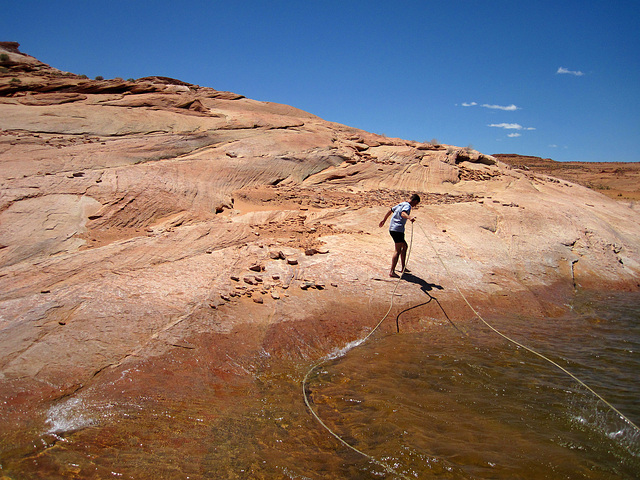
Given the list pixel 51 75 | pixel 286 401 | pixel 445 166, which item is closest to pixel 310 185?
pixel 445 166

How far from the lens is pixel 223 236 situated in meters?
6.86

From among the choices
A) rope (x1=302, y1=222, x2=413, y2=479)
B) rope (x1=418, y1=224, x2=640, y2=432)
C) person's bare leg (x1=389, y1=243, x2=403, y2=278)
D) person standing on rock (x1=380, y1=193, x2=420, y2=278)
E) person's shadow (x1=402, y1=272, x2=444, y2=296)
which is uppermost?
person standing on rock (x1=380, y1=193, x2=420, y2=278)

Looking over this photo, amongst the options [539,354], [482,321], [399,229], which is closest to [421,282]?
[399,229]

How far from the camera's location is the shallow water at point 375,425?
121 inches

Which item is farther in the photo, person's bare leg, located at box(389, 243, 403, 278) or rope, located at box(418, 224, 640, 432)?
person's bare leg, located at box(389, 243, 403, 278)

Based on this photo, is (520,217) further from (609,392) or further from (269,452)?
(269,452)

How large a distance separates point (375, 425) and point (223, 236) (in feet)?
13.7

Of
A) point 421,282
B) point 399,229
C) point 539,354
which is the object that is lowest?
point 539,354

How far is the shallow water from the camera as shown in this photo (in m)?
3.08

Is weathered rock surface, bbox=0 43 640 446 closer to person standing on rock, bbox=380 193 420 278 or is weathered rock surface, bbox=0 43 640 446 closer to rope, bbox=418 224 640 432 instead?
rope, bbox=418 224 640 432

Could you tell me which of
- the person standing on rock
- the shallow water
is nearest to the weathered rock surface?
the person standing on rock

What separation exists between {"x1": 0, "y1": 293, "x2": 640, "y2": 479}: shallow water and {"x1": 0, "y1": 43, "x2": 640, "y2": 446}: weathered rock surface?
0.49 metres

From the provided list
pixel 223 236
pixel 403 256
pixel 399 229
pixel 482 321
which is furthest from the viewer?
pixel 223 236

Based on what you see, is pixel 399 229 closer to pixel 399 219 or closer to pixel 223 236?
pixel 399 219
